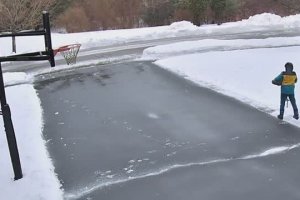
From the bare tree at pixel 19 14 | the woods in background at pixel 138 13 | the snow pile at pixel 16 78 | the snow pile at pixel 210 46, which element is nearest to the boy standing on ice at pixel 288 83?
the snow pile at pixel 16 78

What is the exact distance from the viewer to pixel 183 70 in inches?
721

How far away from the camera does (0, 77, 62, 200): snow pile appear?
833 centimetres

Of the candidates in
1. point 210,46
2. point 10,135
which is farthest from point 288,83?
point 210,46

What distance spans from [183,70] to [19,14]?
1279 centimetres

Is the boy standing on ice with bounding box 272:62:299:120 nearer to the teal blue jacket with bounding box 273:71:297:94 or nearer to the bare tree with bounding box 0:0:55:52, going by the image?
the teal blue jacket with bounding box 273:71:297:94

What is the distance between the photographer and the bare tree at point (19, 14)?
88.2 ft

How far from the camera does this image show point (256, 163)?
902 cm

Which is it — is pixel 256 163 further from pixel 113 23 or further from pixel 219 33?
pixel 113 23

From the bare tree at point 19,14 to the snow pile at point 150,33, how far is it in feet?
4.34

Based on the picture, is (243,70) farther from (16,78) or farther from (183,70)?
(16,78)

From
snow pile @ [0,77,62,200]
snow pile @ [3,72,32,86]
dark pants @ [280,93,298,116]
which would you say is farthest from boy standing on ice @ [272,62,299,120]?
snow pile @ [3,72,32,86]

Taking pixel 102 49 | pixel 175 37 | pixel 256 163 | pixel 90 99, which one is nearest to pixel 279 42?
pixel 175 37

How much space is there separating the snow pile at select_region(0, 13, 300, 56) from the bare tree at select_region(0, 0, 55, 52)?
52.1 inches

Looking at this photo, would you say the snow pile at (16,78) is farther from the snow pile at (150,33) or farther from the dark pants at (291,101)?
the dark pants at (291,101)
